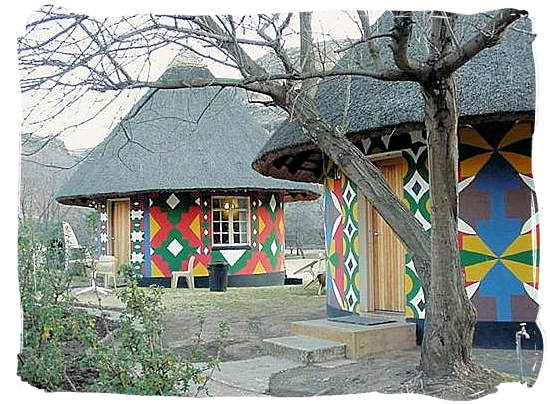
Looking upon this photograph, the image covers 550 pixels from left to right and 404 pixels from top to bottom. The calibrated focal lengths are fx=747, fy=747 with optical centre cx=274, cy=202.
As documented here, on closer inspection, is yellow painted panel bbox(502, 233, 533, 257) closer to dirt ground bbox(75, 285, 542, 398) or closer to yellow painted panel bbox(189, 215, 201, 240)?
dirt ground bbox(75, 285, 542, 398)

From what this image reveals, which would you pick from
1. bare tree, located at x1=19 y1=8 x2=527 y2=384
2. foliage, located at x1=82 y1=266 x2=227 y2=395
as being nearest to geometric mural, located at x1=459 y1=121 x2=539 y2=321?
bare tree, located at x1=19 y1=8 x2=527 y2=384

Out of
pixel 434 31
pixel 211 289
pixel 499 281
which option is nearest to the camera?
pixel 434 31

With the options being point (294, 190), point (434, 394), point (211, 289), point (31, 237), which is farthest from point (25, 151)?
point (294, 190)

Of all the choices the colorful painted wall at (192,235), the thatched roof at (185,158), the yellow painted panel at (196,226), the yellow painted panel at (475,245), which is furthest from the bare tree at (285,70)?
the yellow painted panel at (196,226)

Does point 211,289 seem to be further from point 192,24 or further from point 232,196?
point 192,24

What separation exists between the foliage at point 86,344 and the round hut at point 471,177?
2.01 meters

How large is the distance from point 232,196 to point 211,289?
236 cm

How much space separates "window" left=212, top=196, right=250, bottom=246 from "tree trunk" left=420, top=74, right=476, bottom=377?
25.1 ft

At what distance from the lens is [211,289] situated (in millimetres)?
9953

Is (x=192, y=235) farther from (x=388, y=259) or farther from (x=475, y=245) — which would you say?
(x=475, y=245)

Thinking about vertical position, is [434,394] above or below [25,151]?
below

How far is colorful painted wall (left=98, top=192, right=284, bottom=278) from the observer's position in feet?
35.2

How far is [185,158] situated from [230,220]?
4.23 feet

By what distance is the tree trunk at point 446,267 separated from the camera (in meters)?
4.24
